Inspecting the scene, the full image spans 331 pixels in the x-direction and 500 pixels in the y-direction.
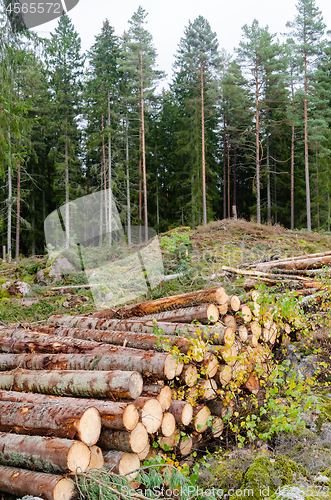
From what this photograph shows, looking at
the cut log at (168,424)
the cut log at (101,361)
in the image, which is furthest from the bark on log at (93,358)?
the cut log at (168,424)

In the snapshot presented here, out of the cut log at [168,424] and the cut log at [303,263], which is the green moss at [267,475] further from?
the cut log at [303,263]

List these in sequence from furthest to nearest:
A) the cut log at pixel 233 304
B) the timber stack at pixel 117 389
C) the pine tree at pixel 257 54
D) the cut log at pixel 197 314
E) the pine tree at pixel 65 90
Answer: the pine tree at pixel 257 54
the pine tree at pixel 65 90
the cut log at pixel 233 304
the cut log at pixel 197 314
the timber stack at pixel 117 389

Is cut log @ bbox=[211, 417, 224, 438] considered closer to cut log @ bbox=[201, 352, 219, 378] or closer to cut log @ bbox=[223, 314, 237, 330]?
cut log @ bbox=[201, 352, 219, 378]

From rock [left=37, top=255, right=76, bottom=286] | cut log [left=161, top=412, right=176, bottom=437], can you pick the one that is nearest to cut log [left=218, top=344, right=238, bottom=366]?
cut log [left=161, top=412, right=176, bottom=437]

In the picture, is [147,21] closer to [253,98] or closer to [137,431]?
[253,98]

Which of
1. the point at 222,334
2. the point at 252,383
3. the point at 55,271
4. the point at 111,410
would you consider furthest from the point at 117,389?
the point at 55,271

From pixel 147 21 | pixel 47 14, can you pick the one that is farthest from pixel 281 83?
pixel 47 14

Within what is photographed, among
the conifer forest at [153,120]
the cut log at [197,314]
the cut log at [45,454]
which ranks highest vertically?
the conifer forest at [153,120]

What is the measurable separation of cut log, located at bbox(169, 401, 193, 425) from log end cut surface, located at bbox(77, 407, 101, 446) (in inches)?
39.1

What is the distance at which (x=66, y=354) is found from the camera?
14.0 ft

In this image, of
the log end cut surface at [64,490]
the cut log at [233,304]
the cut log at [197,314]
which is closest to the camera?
the log end cut surface at [64,490]

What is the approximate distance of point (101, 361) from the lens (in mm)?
3988

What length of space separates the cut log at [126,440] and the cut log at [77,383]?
0.33m

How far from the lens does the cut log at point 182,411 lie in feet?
12.0
